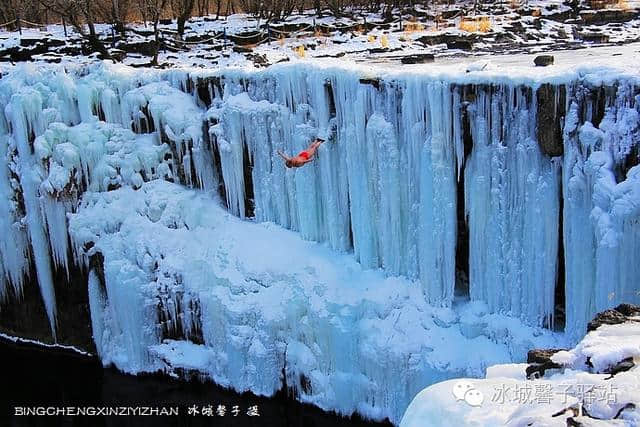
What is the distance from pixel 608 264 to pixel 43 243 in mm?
9436

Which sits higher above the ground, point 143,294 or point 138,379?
point 143,294

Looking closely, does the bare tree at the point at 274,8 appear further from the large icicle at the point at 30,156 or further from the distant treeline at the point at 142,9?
the large icicle at the point at 30,156

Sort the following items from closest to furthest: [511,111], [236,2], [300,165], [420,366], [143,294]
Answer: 1. [511,111]
2. [420,366]
3. [300,165]
4. [143,294]
5. [236,2]

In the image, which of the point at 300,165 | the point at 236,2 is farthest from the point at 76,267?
the point at 236,2

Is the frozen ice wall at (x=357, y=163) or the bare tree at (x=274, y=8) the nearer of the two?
the frozen ice wall at (x=357, y=163)

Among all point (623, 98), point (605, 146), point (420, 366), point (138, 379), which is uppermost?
point (623, 98)

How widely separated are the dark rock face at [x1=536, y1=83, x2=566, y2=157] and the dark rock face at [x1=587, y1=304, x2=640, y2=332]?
11.3 ft

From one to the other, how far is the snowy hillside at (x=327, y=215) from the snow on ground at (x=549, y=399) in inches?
148

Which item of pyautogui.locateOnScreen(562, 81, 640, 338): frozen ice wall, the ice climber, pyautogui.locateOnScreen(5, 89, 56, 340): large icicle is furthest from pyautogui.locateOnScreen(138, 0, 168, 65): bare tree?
pyautogui.locateOnScreen(562, 81, 640, 338): frozen ice wall

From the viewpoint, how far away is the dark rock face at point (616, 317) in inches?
211

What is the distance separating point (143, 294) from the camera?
1195cm

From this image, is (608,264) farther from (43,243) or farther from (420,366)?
(43,243)

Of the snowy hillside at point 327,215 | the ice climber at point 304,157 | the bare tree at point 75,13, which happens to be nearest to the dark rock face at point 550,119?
the snowy hillside at point 327,215

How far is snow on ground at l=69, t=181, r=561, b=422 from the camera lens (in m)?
9.88
